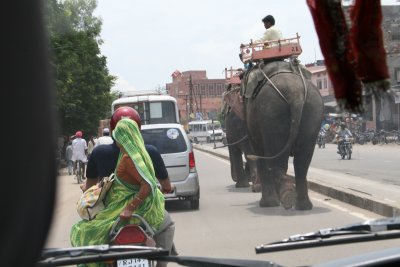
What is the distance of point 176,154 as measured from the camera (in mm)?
12750

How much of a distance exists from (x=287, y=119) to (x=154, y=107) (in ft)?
40.1

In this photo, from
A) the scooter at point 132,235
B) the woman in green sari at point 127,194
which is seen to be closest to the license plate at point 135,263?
the scooter at point 132,235

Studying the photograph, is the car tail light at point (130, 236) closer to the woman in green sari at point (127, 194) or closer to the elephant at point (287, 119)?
the woman in green sari at point (127, 194)

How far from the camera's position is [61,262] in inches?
123

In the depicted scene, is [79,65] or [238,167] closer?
[238,167]

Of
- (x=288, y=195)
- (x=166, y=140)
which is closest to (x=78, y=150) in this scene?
(x=166, y=140)

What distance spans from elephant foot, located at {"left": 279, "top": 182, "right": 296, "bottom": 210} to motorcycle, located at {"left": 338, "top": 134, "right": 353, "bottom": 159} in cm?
1777

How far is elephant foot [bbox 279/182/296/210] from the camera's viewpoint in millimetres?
11445

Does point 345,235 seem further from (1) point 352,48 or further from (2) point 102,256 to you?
(1) point 352,48

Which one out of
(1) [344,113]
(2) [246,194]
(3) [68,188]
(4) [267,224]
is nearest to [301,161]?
(4) [267,224]

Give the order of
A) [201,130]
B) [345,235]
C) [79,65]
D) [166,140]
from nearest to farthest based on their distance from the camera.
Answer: [345,235]
[166,140]
[79,65]
[201,130]

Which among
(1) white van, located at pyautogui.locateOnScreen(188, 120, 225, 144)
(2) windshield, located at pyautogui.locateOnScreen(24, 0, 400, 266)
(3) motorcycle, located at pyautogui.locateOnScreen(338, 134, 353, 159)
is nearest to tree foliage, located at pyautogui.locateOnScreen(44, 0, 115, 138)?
(2) windshield, located at pyautogui.locateOnScreen(24, 0, 400, 266)

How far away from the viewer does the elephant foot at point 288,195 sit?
11.4 m

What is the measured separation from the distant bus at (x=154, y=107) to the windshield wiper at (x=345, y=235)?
19.7 metres
